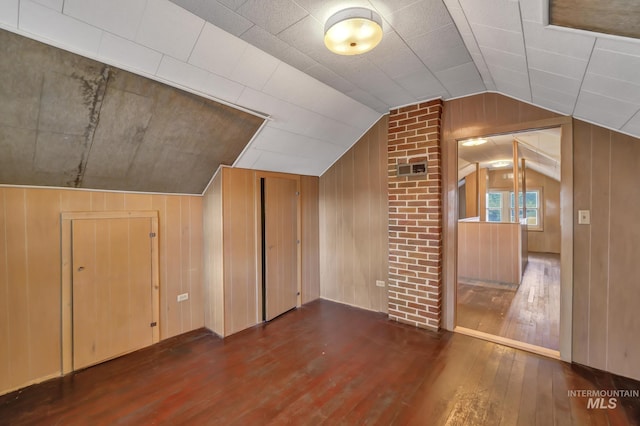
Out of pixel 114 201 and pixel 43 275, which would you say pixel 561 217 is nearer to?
pixel 114 201

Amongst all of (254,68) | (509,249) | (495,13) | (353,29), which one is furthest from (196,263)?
(509,249)

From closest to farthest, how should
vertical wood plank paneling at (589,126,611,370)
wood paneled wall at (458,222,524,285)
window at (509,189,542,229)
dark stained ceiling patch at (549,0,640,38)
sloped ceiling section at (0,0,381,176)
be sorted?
dark stained ceiling patch at (549,0,640,38) < sloped ceiling section at (0,0,381,176) < vertical wood plank paneling at (589,126,611,370) < wood paneled wall at (458,222,524,285) < window at (509,189,542,229)

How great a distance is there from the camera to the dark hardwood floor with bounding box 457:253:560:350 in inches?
116

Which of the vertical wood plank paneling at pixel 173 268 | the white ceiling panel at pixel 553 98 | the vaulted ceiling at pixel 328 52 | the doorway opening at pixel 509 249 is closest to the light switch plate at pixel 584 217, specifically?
the doorway opening at pixel 509 249

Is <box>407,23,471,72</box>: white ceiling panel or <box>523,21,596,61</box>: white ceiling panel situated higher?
<box>407,23,471,72</box>: white ceiling panel

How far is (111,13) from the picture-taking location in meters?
1.48

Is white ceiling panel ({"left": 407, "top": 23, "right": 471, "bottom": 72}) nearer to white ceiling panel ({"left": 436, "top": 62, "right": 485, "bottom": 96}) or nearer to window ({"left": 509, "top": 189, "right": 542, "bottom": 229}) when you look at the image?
white ceiling panel ({"left": 436, "top": 62, "right": 485, "bottom": 96})

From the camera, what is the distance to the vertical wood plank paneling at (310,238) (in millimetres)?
3973

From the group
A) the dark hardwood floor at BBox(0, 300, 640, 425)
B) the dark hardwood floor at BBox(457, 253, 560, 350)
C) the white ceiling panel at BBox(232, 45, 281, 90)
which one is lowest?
the dark hardwood floor at BBox(0, 300, 640, 425)

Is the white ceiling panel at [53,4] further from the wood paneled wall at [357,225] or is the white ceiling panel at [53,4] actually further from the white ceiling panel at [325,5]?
the wood paneled wall at [357,225]

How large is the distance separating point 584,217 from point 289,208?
3008mm

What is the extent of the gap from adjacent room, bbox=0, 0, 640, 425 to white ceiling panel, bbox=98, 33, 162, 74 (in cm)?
1

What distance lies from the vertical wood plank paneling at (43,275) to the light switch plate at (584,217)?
4437mm

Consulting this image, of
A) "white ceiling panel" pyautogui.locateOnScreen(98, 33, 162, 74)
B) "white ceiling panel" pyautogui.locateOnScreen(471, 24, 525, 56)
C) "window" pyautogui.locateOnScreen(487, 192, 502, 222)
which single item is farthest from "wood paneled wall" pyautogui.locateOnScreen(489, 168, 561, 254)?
"white ceiling panel" pyautogui.locateOnScreen(98, 33, 162, 74)
